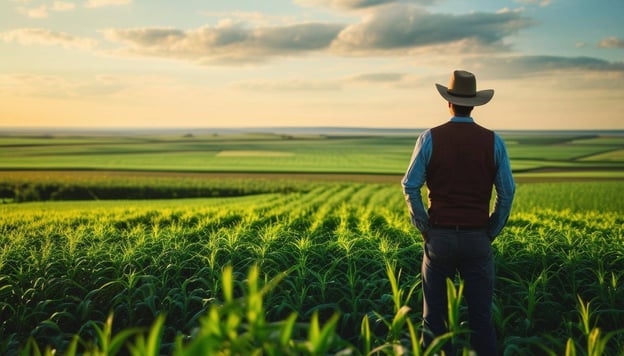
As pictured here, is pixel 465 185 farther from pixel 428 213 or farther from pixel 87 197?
pixel 87 197

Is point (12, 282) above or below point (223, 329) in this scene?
below

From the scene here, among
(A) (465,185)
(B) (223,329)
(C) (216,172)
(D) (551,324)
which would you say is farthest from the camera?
(C) (216,172)

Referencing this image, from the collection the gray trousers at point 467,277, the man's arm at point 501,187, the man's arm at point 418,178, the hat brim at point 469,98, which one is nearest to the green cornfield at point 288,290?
the gray trousers at point 467,277

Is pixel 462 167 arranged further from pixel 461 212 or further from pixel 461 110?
pixel 461 110

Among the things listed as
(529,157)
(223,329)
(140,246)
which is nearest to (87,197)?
(140,246)

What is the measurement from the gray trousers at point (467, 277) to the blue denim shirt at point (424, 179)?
0.62 feet

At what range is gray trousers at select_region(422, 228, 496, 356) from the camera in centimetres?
426

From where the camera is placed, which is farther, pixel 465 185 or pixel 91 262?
pixel 91 262

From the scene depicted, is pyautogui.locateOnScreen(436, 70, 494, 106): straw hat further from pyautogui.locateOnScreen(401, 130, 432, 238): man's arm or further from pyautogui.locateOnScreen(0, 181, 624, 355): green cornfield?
pyautogui.locateOnScreen(0, 181, 624, 355): green cornfield

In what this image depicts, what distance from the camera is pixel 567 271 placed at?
251 inches

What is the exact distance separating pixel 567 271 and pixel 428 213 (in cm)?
290

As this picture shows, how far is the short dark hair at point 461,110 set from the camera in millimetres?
4406

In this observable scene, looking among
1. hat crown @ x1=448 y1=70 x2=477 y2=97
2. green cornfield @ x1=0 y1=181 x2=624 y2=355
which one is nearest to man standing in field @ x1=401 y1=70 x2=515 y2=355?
hat crown @ x1=448 y1=70 x2=477 y2=97

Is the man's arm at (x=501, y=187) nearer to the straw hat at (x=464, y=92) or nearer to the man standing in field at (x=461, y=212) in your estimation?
the man standing in field at (x=461, y=212)
